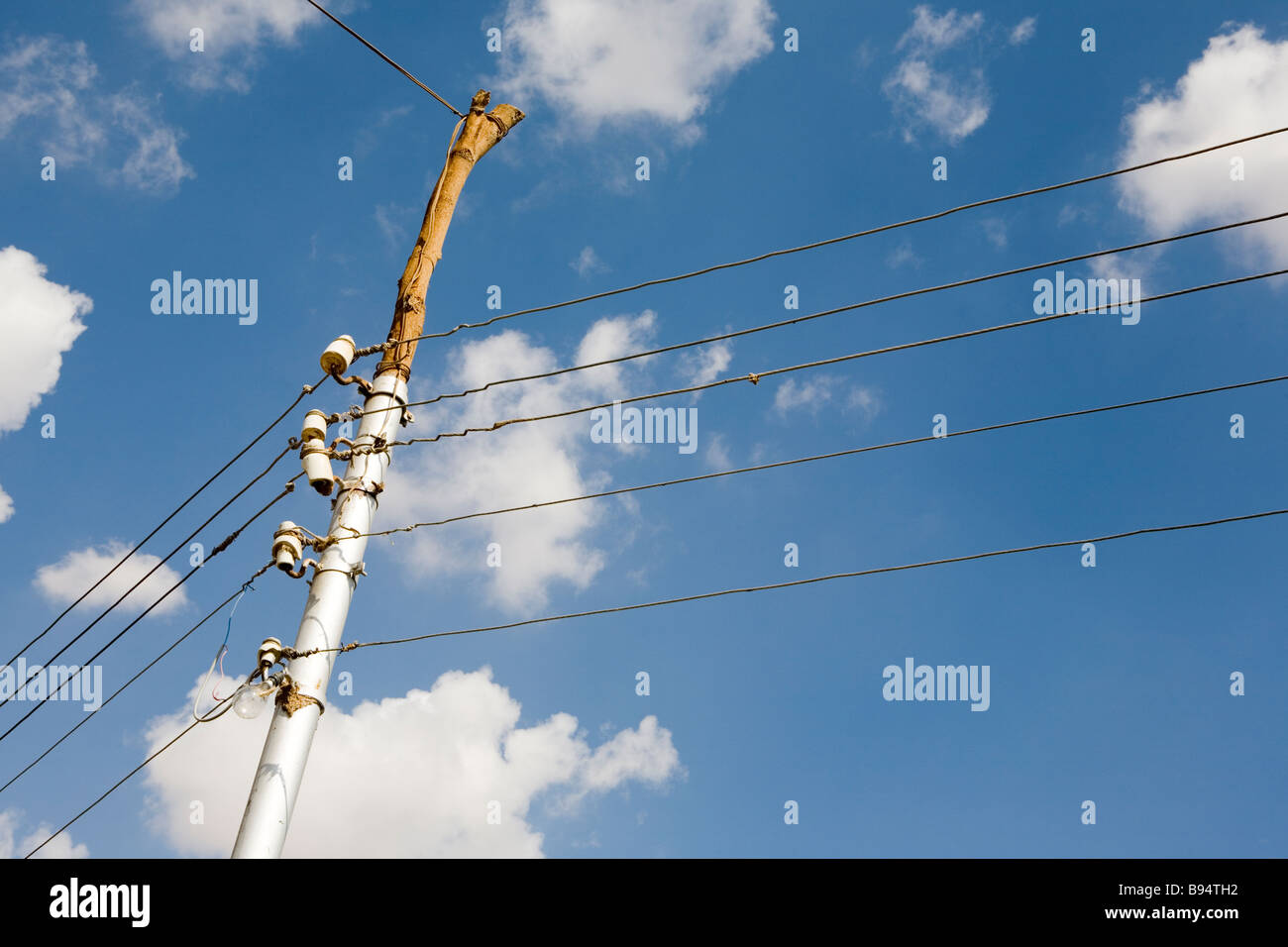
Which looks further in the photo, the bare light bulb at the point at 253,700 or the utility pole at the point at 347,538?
the bare light bulb at the point at 253,700

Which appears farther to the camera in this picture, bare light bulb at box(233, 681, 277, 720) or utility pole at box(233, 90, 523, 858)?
bare light bulb at box(233, 681, 277, 720)

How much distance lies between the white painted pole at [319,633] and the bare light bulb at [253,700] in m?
0.11

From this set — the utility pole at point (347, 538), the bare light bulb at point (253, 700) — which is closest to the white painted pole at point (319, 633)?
the utility pole at point (347, 538)

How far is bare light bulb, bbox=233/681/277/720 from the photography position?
19.0ft

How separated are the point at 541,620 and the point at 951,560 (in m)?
2.99

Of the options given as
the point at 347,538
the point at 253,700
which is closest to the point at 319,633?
the point at 253,700

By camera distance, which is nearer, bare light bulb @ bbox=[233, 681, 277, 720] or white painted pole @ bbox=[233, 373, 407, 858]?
white painted pole @ bbox=[233, 373, 407, 858]

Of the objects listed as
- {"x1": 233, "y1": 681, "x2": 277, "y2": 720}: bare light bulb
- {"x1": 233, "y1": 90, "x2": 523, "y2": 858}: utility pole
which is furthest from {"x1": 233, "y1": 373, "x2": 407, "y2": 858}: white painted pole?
{"x1": 233, "y1": 681, "x2": 277, "y2": 720}: bare light bulb

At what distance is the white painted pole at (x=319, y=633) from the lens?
5.31 metres

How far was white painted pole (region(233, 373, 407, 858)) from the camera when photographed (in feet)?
17.4

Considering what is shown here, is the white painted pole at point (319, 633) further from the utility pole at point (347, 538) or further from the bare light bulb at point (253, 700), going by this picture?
the bare light bulb at point (253, 700)

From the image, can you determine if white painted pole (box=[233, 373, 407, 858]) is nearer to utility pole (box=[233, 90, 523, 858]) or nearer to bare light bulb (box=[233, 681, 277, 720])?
utility pole (box=[233, 90, 523, 858])
